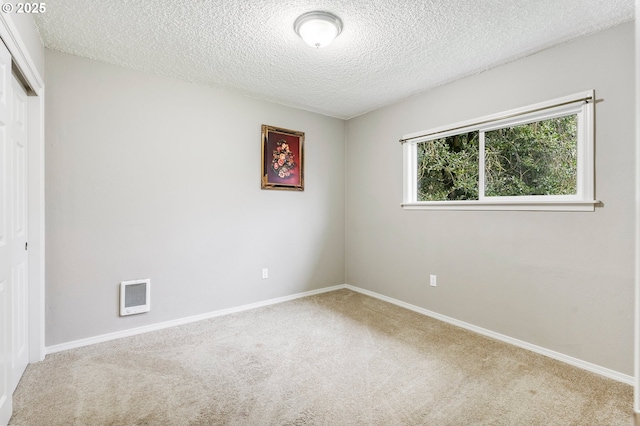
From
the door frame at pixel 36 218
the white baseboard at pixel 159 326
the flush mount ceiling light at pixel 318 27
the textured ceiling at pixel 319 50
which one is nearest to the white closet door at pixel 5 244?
the door frame at pixel 36 218

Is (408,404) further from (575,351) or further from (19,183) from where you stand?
(19,183)

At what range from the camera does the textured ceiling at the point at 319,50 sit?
77.4 inches

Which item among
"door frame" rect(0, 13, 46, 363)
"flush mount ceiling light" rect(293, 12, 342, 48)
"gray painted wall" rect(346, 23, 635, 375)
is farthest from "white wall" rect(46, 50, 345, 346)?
"flush mount ceiling light" rect(293, 12, 342, 48)

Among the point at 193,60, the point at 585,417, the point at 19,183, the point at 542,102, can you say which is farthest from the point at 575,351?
the point at 19,183

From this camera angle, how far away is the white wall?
98.3 inches

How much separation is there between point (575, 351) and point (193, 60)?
3.80m

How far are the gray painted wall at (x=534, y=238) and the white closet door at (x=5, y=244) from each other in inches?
129

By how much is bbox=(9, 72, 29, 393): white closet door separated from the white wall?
282mm

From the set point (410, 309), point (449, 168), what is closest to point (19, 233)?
point (410, 309)

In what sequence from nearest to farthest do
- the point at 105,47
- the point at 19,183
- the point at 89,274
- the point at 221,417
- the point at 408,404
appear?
the point at 221,417 < the point at 408,404 < the point at 19,183 < the point at 105,47 < the point at 89,274

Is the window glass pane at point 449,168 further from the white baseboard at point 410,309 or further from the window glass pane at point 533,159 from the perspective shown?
the white baseboard at point 410,309

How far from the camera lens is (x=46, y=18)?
2066 millimetres

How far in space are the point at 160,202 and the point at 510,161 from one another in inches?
128

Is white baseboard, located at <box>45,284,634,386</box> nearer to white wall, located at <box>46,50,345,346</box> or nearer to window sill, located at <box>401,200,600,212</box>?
white wall, located at <box>46,50,345,346</box>
